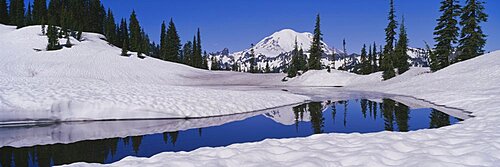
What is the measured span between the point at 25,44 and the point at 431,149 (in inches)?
2284

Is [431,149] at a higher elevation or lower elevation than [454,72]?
lower

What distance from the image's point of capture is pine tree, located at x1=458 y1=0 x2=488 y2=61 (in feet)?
110

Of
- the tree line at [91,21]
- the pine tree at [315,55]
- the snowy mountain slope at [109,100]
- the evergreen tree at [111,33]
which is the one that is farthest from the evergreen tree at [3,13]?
the pine tree at [315,55]

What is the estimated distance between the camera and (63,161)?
21.1 feet

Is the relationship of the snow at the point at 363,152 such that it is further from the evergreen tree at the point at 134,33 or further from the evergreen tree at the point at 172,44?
the evergreen tree at the point at 172,44

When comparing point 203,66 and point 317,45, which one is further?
point 203,66

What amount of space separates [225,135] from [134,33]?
66.6 metres

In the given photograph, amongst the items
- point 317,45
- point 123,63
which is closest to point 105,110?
point 123,63

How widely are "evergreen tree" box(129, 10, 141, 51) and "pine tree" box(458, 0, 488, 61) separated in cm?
5177

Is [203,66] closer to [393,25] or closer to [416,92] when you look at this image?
[393,25]

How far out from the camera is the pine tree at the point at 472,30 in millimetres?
33531

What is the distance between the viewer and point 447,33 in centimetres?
3622

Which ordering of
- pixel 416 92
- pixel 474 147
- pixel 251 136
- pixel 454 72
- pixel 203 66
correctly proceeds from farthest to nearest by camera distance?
pixel 203 66 < pixel 454 72 < pixel 416 92 < pixel 251 136 < pixel 474 147

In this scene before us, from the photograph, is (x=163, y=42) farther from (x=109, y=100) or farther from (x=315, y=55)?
(x=109, y=100)
